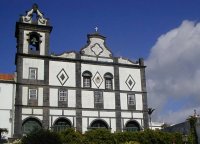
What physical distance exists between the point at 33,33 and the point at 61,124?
34.7 ft

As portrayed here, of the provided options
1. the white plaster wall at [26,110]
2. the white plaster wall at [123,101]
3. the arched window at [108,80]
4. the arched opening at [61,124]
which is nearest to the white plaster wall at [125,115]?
the white plaster wall at [123,101]

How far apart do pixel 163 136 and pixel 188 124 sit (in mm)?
7155

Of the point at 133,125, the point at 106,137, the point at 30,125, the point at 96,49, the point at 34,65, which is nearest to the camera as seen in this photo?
the point at 106,137

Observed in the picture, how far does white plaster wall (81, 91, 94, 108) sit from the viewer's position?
39.1 m

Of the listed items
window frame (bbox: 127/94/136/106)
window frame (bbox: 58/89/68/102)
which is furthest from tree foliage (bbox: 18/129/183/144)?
window frame (bbox: 127/94/136/106)

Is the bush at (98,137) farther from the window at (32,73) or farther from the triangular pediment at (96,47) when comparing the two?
the triangular pediment at (96,47)

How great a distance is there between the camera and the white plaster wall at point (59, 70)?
3850 centimetres

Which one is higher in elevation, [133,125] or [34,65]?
[34,65]

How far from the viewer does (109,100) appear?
1586 inches

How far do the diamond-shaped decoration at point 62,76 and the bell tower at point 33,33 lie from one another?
2.66 meters

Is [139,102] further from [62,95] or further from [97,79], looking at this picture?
[62,95]

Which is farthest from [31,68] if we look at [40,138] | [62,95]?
[40,138]

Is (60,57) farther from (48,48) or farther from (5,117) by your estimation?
(5,117)

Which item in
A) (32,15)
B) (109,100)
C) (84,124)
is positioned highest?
(32,15)
